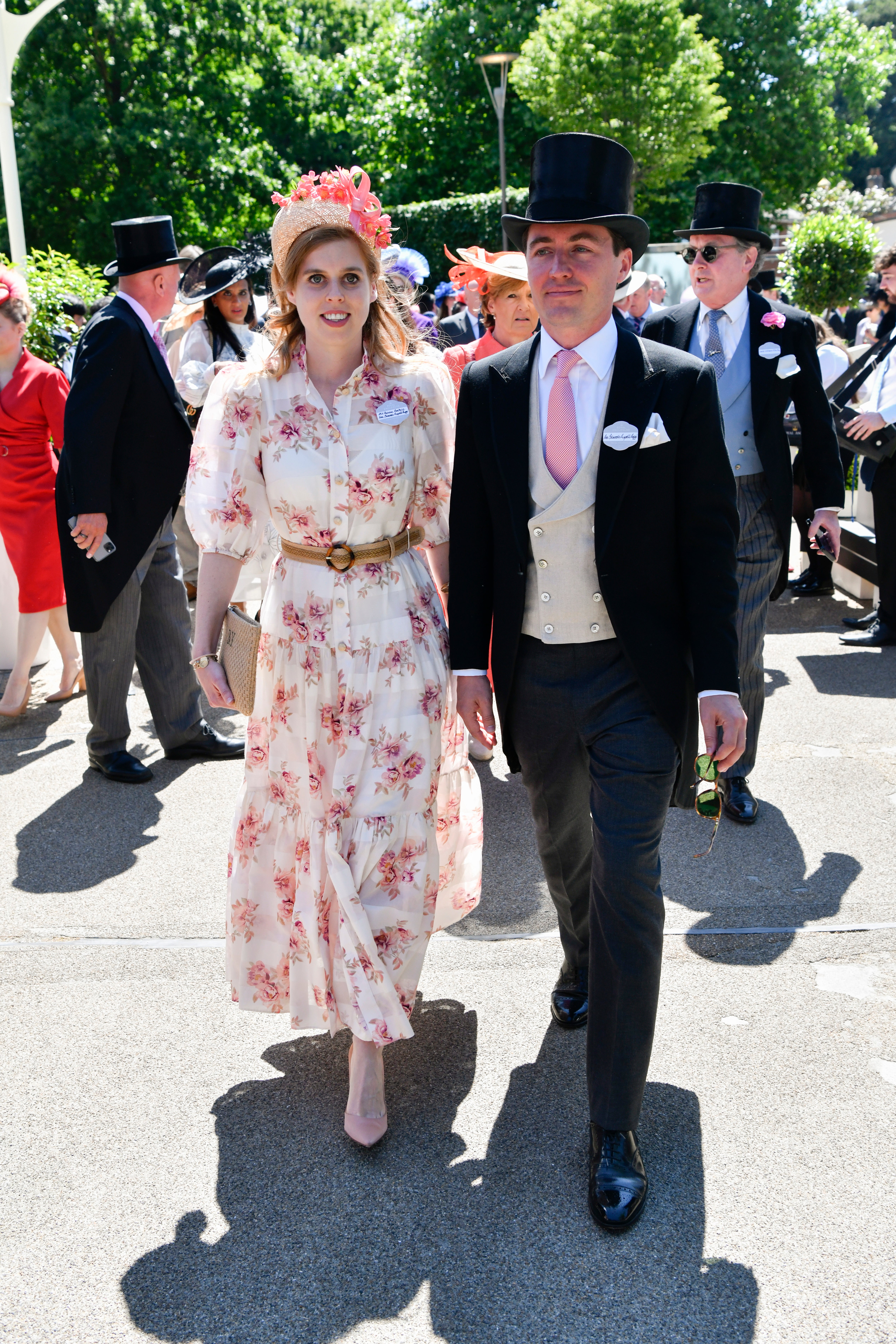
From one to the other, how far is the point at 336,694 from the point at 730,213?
2.57 m

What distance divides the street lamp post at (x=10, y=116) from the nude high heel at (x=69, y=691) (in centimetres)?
616

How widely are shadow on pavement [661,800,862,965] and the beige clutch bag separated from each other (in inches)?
65.4

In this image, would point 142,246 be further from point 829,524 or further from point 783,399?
point 829,524

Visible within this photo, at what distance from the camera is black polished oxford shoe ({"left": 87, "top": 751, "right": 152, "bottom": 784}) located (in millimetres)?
5473

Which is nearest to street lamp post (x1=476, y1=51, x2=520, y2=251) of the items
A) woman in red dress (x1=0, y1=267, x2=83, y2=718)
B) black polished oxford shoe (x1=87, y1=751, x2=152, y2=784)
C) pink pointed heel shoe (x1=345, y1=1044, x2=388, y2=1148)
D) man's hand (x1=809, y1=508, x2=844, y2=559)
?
woman in red dress (x1=0, y1=267, x2=83, y2=718)

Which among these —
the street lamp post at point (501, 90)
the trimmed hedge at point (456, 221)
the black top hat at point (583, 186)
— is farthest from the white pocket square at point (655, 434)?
the trimmed hedge at point (456, 221)

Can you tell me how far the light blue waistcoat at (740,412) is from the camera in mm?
4457

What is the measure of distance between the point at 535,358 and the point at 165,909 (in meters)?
2.42

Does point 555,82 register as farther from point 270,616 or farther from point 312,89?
point 270,616

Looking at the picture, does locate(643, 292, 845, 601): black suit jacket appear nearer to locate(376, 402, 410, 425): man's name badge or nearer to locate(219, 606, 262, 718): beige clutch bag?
locate(376, 402, 410, 425): man's name badge

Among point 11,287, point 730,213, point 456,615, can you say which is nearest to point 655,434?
point 456,615

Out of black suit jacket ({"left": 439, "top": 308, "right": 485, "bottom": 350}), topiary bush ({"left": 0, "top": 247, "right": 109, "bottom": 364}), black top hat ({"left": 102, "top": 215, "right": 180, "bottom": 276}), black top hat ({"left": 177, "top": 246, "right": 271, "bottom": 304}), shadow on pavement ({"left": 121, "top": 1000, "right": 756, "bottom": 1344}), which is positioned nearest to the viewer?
shadow on pavement ({"left": 121, "top": 1000, "right": 756, "bottom": 1344})

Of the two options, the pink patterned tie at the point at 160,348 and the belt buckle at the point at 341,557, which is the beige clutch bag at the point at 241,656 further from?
the pink patterned tie at the point at 160,348

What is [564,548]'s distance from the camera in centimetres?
271
